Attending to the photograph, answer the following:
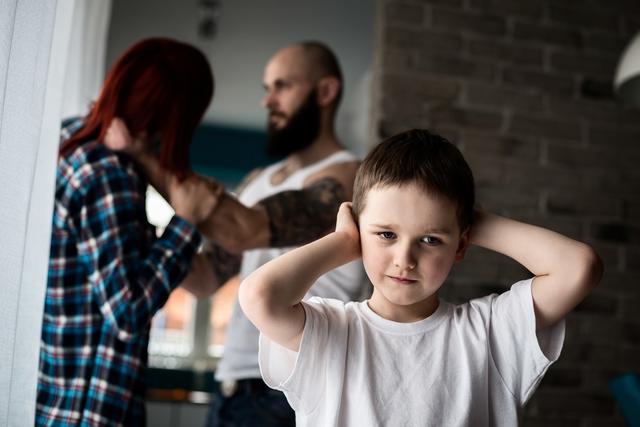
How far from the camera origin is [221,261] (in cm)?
183

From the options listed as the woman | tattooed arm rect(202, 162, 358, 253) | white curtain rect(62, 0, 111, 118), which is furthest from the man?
white curtain rect(62, 0, 111, 118)

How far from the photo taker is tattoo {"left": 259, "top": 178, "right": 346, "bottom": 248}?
1611 millimetres

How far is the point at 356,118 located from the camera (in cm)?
322

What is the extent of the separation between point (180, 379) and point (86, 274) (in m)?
3.33

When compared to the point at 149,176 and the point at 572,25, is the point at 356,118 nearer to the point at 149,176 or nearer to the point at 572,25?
the point at 572,25

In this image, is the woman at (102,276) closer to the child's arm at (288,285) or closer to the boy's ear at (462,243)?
the child's arm at (288,285)

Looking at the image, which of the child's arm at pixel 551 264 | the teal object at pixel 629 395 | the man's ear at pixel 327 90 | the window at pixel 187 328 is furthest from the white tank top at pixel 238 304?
the window at pixel 187 328

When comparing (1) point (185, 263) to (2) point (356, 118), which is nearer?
(1) point (185, 263)

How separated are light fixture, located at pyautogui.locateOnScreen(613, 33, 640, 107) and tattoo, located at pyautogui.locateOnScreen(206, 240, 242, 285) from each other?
1127 mm

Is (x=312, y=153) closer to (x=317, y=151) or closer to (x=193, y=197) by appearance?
(x=317, y=151)

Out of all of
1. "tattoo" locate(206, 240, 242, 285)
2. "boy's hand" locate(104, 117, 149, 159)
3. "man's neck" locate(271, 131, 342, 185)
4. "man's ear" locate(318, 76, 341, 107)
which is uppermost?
"man's ear" locate(318, 76, 341, 107)

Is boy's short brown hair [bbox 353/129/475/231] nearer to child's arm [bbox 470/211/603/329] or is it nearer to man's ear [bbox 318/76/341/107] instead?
child's arm [bbox 470/211/603/329]

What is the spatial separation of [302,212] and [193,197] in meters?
0.32

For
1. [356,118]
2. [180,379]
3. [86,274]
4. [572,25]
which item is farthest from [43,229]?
[180,379]
